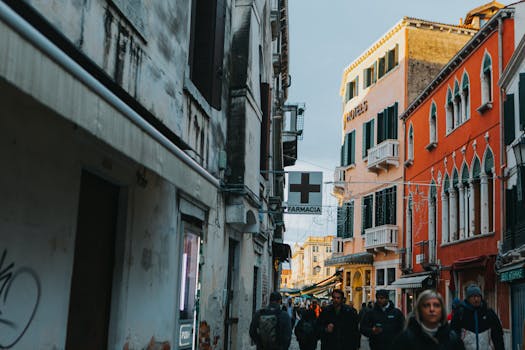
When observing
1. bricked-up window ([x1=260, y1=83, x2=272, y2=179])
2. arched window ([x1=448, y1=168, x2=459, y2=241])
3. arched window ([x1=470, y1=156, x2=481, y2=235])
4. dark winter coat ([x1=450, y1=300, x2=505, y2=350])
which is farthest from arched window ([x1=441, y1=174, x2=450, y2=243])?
dark winter coat ([x1=450, y1=300, x2=505, y2=350])

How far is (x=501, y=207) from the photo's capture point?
1928 cm

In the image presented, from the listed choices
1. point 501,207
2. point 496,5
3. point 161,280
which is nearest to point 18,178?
point 161,280

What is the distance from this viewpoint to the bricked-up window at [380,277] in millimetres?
32375

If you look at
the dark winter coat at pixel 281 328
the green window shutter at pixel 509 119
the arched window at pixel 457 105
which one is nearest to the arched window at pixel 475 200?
the arched window at pixel 457 105

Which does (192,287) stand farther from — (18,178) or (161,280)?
(18,178)

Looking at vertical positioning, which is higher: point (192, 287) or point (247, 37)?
point (247, 37)

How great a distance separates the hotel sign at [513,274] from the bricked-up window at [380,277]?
14775 millimetres

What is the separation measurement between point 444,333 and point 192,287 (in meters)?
5.31

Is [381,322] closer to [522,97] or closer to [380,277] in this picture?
[522,97]

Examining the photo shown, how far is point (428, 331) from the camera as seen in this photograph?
4.33 metres

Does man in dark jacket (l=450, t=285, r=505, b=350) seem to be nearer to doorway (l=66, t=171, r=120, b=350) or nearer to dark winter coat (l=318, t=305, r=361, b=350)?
dark winter coat (l=318, t=305, r=361, b=350)

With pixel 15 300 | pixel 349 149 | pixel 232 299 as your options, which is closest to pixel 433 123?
pixel 349 149

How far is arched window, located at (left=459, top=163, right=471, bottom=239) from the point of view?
22303 mm

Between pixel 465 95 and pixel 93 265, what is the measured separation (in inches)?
753
